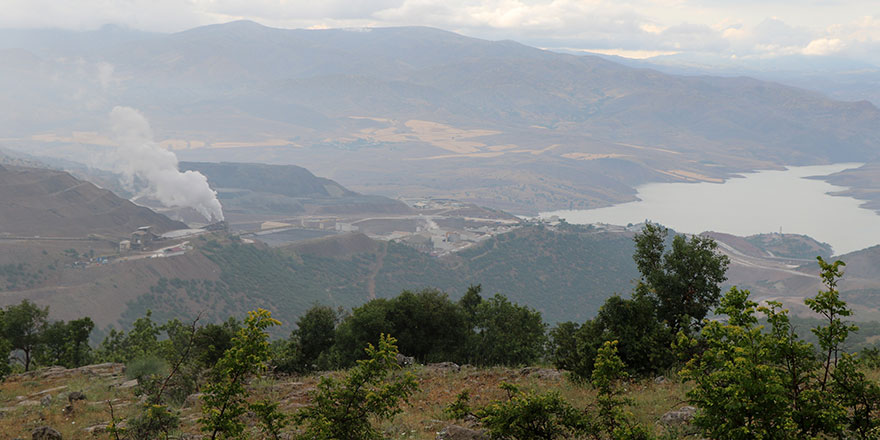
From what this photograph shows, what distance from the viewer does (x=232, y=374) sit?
938cm

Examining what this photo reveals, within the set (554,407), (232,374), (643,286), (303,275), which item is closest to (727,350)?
(554,407)

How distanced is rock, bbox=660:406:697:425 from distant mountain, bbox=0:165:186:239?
11148 cm

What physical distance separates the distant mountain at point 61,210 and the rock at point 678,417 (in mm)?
111483

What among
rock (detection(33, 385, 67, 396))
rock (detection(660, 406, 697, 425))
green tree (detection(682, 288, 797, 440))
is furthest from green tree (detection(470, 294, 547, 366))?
green tree (detection(682, 288, 797, 440))

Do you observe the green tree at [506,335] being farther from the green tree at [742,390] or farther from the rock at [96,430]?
the green tree at [742,390]

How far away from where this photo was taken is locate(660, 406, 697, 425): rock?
1193 cm

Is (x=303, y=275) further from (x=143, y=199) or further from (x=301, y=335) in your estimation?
(x=143, y=199)

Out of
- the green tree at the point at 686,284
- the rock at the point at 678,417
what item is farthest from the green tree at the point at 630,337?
the rock at the point at 678,417

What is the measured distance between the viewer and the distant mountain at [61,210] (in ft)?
346

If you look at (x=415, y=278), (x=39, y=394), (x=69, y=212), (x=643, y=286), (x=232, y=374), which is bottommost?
(x=415, y=278)

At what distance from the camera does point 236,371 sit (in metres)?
9.17

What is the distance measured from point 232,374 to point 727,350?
672 centimetres

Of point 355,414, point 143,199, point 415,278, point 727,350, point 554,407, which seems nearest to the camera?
point 727,350

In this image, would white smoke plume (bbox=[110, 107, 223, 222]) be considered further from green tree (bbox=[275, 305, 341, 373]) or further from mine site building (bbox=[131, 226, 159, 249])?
green tree (bbox=[275, 305, 341, 373])
